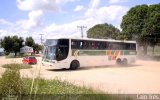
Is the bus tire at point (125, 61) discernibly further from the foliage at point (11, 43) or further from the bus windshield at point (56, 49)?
the foliage at point (11, 43)

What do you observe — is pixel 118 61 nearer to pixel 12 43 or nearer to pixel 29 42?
pixel 12 43

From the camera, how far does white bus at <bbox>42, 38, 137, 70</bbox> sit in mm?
23625

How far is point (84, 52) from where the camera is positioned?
25688 millimetres

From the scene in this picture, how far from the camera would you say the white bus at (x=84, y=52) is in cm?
2362

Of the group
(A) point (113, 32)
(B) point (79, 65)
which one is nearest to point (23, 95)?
(B) point (79, 65)

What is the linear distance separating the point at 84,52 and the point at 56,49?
11.3ft

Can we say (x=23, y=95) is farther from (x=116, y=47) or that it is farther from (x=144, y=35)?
(x=144, y=35)

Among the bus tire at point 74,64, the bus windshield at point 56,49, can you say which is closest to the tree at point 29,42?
the bus tire at point 74,64

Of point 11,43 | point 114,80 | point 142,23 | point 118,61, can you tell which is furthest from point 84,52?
point 11,43

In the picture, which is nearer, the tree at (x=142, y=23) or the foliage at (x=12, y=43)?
the tree at (x=142, y=23)

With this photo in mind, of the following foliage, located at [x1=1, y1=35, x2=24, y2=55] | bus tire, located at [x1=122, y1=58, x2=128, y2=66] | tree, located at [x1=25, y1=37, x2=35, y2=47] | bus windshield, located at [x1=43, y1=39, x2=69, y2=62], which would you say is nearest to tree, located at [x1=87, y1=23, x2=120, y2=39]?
foliage, located at [x1=1, y1=35, x2=24, y2=55]

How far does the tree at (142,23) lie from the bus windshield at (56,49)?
24.2m

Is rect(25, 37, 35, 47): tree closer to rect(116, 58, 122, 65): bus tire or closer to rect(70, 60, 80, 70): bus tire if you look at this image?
rect(116, 58, 122, 65): bus tire

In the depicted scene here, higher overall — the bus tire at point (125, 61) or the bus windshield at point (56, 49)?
the bus windshield at point (56, 49)
